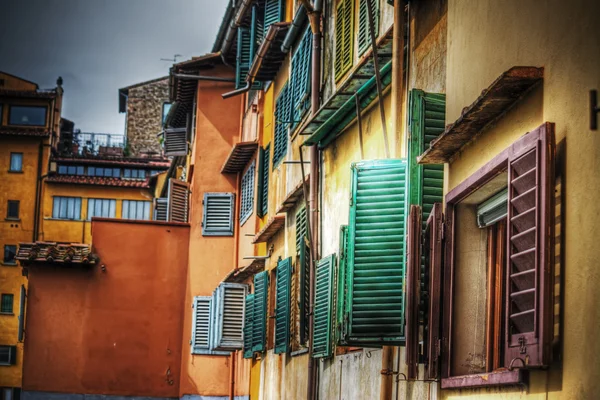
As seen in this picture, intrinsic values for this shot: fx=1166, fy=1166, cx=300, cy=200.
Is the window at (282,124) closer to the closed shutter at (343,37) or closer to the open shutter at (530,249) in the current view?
the closed shutter at (343,37)

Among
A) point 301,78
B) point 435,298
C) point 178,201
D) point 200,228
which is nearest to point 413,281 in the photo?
point 435,298

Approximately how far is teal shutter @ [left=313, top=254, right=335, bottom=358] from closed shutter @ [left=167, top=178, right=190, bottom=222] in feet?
59.2

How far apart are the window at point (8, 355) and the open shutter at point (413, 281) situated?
4997 centimetres

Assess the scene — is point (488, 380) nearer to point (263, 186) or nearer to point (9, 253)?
point (263, 186)

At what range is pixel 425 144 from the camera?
9.41 m

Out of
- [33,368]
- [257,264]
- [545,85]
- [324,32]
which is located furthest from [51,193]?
[545,85]

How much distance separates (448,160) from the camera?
857 cm

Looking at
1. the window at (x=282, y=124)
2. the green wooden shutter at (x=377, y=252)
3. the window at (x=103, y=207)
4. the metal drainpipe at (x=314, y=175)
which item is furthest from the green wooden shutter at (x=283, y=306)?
the window at (x=103, y=207)

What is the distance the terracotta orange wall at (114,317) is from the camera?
30.3m

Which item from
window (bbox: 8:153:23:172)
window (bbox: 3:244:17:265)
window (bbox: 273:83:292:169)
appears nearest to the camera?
window (bbox: 273:83:292:169)

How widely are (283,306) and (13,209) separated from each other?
42.1m

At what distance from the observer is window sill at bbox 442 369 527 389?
6391 millimetres

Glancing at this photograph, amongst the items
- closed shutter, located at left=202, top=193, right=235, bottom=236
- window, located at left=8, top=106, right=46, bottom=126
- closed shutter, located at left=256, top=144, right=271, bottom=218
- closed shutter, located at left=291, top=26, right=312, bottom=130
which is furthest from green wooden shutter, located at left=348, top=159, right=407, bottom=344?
window, located at left=8, top=106, right=46, bottom=126

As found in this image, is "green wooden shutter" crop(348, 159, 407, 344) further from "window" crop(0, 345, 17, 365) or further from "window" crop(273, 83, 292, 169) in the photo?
"window" crop(0, 345, 17, 365)
